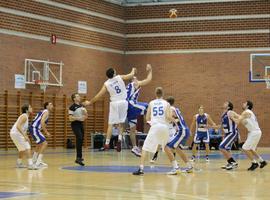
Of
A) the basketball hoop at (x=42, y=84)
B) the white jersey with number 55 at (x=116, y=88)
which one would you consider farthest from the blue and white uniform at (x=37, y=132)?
the basketball hoop at (x=42, y=84)

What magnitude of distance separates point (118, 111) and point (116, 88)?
617 mm

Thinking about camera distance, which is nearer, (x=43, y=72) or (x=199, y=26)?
(x=43, y=72)

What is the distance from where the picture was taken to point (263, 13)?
3188 centimetres

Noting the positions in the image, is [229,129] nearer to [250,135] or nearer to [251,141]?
[250,135]

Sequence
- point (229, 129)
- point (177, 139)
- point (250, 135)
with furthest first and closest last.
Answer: point (229, 129) → point (250, 135) → point (177, 139)

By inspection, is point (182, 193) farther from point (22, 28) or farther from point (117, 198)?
point (22, 28)

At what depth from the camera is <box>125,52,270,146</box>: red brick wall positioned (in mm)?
31828

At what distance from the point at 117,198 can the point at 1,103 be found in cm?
1790

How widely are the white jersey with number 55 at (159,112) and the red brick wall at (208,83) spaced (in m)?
18.5

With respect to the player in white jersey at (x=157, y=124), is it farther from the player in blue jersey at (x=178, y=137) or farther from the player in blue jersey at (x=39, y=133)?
the player in blue jersey at (x=39, y=133)

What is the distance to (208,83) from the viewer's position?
32875 millimetres

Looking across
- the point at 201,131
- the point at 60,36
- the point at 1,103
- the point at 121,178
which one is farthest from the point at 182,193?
the point at 60,36

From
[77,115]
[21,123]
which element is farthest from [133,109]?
[21,123]

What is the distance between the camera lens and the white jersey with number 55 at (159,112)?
46.0ft
